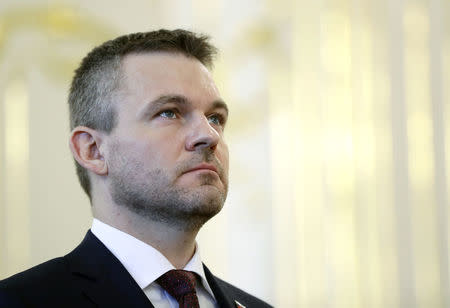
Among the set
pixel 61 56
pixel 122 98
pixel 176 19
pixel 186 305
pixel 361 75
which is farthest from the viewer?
pixel 176 19

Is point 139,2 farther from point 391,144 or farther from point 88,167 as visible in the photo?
point 88,167

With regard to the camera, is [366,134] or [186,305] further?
[366,134]

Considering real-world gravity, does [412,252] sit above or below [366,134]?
below

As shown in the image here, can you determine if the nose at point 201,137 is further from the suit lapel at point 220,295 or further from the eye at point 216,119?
the suit lapel at point 220,295

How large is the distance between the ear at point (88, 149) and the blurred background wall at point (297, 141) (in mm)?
1058

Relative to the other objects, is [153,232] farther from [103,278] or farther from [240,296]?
[240,296]

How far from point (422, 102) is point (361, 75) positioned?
335mm

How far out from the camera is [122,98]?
1.98m

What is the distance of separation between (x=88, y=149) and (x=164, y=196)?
31cm

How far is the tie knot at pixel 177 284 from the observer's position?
1.83 m

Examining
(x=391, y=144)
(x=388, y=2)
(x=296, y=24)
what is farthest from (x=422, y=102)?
(x=296, y=24)

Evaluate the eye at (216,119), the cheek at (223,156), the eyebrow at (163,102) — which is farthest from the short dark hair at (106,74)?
the cheek at (223,156)

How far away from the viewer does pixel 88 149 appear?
6.61 ft

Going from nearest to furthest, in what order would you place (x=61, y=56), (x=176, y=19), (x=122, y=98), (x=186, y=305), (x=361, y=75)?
(x=186, y=305)
(x=122, y=98)
(x=61, y=56)
(x=361, y=75)
(x=176, y=19)
